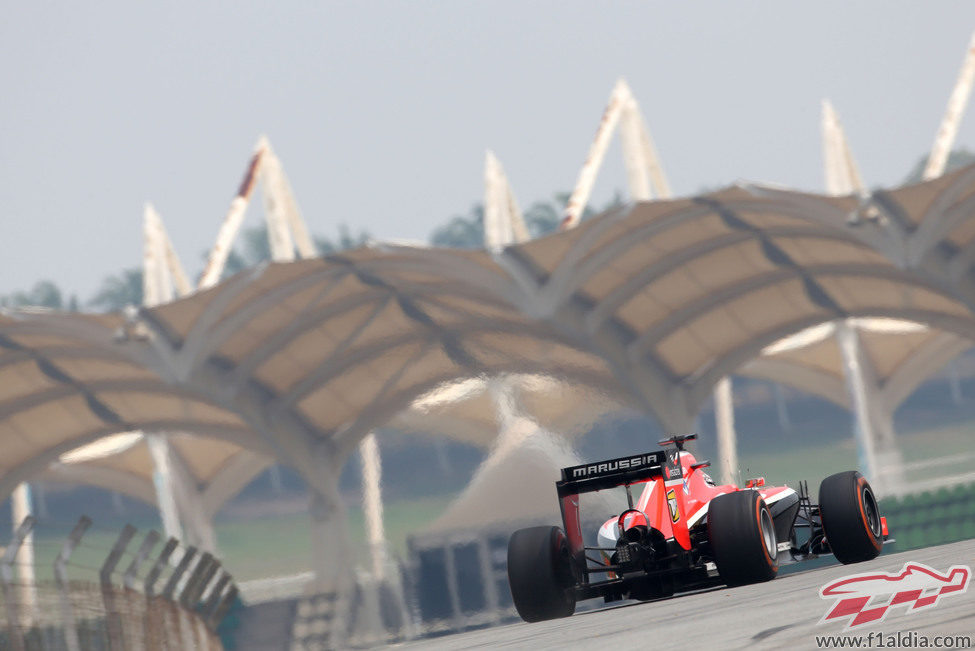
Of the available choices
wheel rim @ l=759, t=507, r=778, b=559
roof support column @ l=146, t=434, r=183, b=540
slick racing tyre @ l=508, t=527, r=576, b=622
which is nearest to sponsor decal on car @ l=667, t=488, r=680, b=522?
wheel rim @ l=759, t=507, r=778, b=559

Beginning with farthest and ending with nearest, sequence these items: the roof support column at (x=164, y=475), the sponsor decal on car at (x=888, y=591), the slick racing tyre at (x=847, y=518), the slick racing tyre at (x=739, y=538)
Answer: the roof support column at (x=164, y=475) < the slick racing tyre at (x=847, y=518) < the slick racing tyre at (x=739, y=538) < the sponsor decal on car at (x=888, y=591)

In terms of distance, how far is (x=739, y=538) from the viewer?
33.7 feet

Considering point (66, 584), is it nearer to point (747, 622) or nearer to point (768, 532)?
point (747, 622)

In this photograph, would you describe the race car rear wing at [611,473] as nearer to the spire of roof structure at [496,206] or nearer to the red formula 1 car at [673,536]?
the red formula 1 car at [673,536]

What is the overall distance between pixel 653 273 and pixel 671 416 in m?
6.60

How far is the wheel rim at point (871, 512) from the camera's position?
37.6 ft

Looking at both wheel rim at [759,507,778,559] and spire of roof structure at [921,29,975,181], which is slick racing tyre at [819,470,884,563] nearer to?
wheel rim at [759,507,778,559]

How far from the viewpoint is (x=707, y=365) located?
3862 cm

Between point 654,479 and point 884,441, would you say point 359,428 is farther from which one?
point 654,479

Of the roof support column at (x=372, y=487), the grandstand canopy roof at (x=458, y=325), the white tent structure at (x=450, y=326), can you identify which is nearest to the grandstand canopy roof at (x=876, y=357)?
the white tent structure at (x=450, y=326)

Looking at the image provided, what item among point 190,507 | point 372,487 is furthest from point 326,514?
point 190,507

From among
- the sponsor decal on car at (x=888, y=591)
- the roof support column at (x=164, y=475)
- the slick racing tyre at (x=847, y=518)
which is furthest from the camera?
the roof support column at (x=164, y=475)

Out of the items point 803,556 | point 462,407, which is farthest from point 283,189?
point 803,556

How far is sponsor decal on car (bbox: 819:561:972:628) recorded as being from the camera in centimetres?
773
